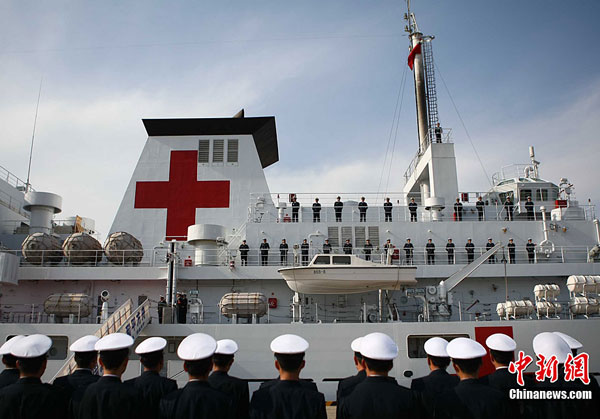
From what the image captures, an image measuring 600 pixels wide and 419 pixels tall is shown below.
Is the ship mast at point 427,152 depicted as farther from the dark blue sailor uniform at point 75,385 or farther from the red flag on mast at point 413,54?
the dark blue sailor uniform at point 75,385

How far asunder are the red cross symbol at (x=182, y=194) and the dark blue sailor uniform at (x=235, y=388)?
44.3 ft

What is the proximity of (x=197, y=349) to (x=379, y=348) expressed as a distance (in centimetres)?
147

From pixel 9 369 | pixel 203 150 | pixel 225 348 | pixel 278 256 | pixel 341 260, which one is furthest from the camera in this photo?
pixel 203 150

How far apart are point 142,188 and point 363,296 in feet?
29.5

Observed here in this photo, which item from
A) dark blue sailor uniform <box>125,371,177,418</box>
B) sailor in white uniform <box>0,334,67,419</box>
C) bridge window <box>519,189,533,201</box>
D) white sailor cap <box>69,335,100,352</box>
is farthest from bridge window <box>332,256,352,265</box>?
sailor in white uniform <box>0,334,67,419</box>

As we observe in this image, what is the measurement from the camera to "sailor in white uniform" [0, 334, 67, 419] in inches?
155

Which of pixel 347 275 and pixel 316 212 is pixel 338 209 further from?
pixel 347 275

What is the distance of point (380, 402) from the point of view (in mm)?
3512

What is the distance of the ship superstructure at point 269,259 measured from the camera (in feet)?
43.1

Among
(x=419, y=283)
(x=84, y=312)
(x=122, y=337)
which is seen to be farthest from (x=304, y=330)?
(x=122, y=337)

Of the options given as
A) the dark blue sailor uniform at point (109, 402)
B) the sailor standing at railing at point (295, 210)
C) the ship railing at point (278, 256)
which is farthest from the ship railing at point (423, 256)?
the dark blue sailor uniform at point (109, 402)

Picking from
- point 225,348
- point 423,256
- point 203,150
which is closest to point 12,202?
point 203,150

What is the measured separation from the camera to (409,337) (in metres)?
13.4
